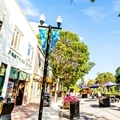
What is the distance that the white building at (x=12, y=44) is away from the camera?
10.1 metres

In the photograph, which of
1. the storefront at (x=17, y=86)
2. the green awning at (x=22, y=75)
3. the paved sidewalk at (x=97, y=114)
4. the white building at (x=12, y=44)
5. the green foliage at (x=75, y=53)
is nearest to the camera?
the white building at (x=12, y=44)

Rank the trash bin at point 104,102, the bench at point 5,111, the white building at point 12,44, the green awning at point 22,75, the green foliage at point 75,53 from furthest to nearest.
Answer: the green foliage at point 75,53, the trash bin at point 104,102, the green awning at point 22,75, the white building at point 12,44, the bench at point 5,111

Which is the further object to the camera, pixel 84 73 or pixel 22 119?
pixel 84 73

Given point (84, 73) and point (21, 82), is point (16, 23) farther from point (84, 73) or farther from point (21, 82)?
point (84, 73)

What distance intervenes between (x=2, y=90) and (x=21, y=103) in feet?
14.5

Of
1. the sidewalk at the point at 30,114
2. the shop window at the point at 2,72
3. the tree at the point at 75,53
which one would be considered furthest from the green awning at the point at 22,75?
the tree at the point at 75,53

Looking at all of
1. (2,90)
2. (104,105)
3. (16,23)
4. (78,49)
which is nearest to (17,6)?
(16,23)

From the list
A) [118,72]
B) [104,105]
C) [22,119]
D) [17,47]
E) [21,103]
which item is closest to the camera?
[22,119]

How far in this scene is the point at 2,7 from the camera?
9.89 metres

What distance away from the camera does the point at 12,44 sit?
12.0 m

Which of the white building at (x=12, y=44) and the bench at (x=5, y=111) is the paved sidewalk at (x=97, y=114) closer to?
the white building at (x=12, y=44)

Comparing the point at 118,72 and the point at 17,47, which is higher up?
the point at 118,72

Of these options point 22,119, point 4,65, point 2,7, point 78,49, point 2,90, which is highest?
point 78,49

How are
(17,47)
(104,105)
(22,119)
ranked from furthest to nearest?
(104,105) < (17,47) < (22,119)
